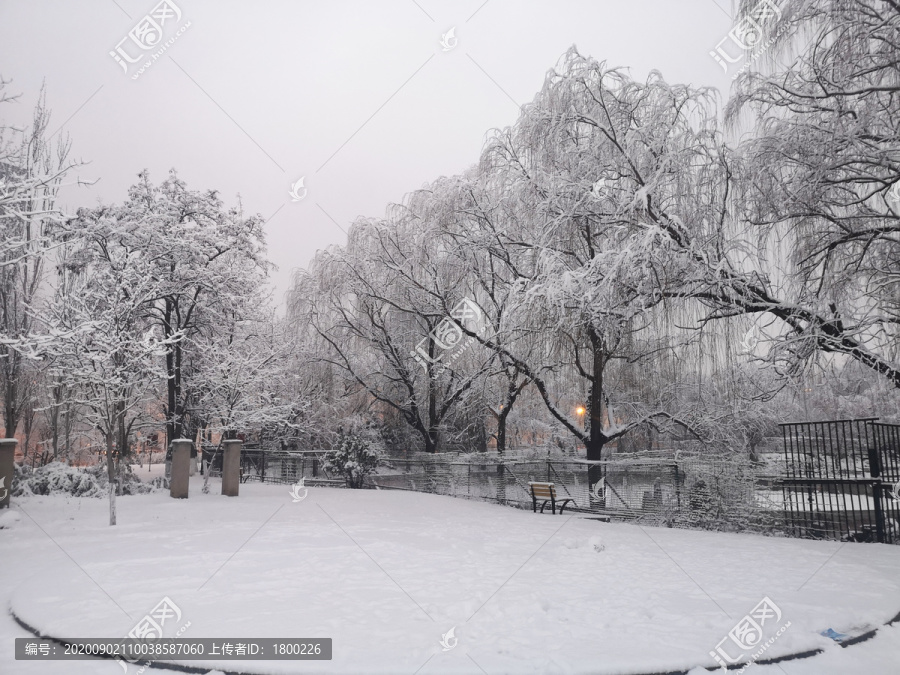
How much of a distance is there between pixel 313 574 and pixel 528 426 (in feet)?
71.5

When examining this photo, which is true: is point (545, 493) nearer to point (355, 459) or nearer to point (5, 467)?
point (355, 459)

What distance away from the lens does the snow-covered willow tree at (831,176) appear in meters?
8.77

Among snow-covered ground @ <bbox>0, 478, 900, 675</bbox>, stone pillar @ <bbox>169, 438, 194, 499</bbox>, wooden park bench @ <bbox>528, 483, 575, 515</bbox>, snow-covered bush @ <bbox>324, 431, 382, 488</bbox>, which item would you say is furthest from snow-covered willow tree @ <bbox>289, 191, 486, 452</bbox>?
snow-covered ground @ <bbox>0, 478, 900, 675</bbox>

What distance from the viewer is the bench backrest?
13812mm

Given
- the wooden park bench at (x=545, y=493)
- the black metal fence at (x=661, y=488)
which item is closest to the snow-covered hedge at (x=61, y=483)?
the black metal fence at (x=661, y=488)

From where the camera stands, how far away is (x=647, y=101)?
1280 cm

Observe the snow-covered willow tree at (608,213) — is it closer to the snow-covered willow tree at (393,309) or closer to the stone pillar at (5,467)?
the snow-covered willow tree at (393,309)

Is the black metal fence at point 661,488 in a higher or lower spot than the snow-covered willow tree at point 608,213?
lower

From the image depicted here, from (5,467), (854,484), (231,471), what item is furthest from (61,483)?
(854,484)

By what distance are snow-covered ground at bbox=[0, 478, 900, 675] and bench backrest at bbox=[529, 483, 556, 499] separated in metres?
2.29

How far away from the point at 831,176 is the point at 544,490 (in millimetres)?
8605

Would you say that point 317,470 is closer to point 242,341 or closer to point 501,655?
point 242,341

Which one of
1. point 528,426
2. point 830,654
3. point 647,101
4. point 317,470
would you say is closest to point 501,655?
point 830,654

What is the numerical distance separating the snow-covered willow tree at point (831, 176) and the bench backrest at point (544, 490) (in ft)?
19.7
